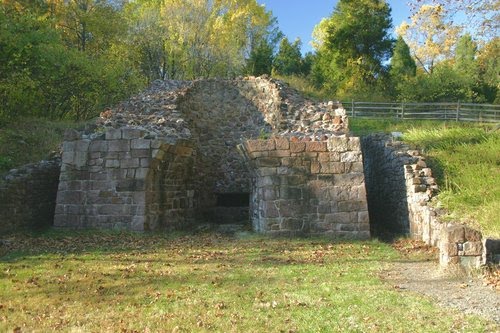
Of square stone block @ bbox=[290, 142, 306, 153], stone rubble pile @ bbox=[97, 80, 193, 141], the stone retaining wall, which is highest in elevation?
stone rubble pile @ bbox=[97, 80, 193, 141]

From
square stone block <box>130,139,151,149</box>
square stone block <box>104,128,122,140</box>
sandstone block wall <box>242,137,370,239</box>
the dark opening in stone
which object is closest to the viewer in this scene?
sandstone block wall <box>242,137,370,239</box>

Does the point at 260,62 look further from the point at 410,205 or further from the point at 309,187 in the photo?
the point at 410,205

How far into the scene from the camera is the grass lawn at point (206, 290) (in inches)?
201

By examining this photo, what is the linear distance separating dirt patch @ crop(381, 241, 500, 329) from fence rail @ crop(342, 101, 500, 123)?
58.5 feet

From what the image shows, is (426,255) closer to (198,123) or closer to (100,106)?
(198,123)

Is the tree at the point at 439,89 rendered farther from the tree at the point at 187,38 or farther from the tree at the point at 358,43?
the tree at the point at 187,38

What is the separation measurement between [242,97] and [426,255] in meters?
8.52

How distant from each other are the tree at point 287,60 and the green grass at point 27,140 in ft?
69.1

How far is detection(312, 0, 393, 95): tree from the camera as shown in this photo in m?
29.4

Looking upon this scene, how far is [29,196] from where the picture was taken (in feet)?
38.1

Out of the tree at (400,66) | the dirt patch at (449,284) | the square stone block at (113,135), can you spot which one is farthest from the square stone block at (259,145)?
the tree at (400,66)

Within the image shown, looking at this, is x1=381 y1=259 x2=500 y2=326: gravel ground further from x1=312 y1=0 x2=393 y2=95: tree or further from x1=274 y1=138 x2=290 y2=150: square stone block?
x1=312 y1=0 x2=393 y2=95: tree

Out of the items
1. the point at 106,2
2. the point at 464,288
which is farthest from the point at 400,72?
the point at 464,288

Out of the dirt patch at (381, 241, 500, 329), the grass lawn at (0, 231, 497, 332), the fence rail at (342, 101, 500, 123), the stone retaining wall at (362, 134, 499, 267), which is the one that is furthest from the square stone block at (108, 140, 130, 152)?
the fence rail at (342, 101, 500, 123)
